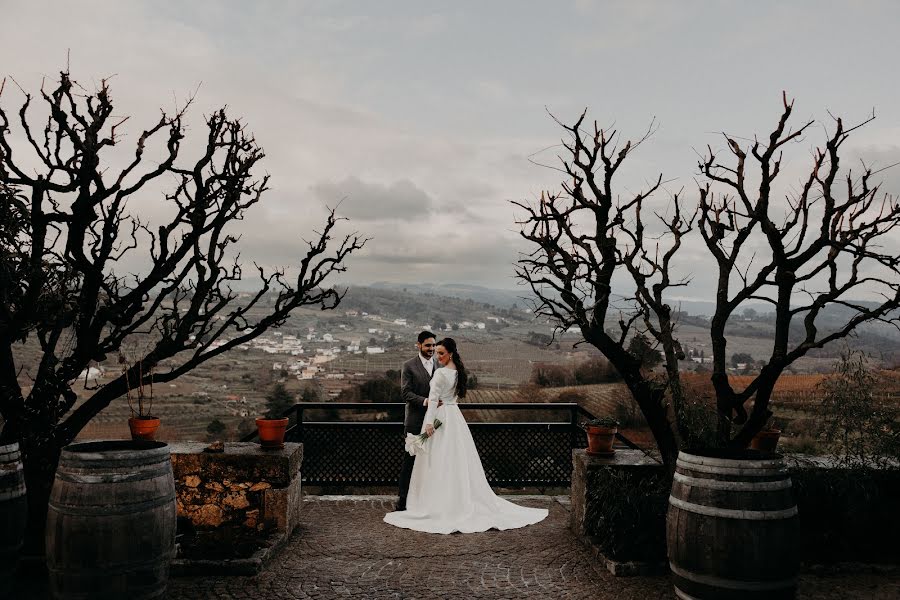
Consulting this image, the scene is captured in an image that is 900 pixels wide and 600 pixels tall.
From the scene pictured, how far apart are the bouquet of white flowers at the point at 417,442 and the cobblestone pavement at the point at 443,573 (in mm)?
828

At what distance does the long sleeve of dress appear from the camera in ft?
24.0

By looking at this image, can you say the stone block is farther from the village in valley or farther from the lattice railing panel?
the village in valley

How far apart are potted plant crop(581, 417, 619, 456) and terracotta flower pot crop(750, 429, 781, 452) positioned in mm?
1219

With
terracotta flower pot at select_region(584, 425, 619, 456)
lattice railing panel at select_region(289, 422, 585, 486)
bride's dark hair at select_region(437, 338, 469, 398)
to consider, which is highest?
bride's dark hair at select_region(437, 338, 469, 398)

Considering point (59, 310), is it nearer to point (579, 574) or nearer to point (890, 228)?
point (579, 574)

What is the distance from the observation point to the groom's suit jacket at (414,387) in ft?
24.7

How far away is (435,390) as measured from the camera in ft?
24.0

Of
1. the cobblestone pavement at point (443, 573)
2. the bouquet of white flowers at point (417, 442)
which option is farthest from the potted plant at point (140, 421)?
the bouquet of white flowers at point (417, 442)

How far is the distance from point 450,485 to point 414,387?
113 cm

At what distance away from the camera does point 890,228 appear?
561 cm

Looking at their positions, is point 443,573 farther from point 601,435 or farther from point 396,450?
point 396,450

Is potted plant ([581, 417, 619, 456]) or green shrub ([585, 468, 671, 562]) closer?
green shrub ([585, 468, 671, 562])

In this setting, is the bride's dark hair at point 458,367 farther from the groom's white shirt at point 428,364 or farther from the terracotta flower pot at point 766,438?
the terracotta flower pot at point 766,438

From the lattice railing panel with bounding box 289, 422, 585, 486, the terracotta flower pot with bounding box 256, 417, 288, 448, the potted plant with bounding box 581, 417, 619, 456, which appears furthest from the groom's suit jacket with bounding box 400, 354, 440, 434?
the potted plant with bounding box 581, 417, 619, 456
